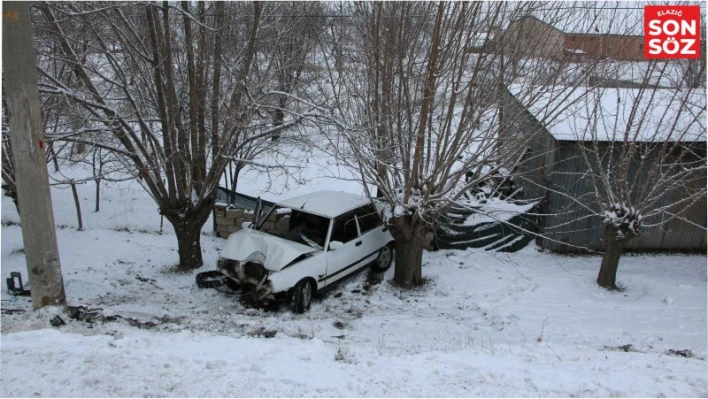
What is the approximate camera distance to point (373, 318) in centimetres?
775

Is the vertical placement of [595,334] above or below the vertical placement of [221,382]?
below

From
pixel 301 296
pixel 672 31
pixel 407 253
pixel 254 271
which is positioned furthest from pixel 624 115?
pixel 254 271

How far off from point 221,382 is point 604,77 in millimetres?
7395

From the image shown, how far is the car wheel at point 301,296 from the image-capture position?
25.4 ft

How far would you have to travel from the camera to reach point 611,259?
9062mm

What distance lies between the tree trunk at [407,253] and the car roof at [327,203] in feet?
2.92

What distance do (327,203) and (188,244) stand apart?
2817 millimetres

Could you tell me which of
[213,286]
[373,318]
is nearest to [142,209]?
[213,286]

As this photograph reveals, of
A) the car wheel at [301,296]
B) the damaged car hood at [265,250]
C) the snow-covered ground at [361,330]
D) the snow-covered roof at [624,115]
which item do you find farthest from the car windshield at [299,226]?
the snow-covered roof at [624,115]

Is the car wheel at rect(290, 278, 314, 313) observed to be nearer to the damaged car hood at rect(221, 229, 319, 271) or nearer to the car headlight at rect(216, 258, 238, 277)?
the damaged car hood at rect(221, 229, 319, 271)

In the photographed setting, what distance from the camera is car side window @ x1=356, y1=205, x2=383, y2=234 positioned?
9109 mm

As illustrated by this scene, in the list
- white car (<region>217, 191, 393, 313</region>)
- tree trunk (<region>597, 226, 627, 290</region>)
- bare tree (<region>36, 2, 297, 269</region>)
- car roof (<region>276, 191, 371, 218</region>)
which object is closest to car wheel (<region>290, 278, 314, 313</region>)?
white car (<region>217, 191, 393, 313</region>)

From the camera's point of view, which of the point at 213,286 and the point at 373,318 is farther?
the point at 213,286

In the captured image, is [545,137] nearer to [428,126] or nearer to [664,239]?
[664,239]
